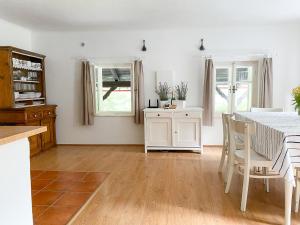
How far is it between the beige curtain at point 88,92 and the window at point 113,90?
153mm

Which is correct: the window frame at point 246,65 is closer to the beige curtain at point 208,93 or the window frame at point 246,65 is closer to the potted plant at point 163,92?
the beige curtain at point 208,93

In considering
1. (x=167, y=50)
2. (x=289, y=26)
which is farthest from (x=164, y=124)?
Answer: (x=289, y=26)

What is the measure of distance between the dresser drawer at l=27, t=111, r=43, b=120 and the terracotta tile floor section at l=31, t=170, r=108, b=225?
105 cm

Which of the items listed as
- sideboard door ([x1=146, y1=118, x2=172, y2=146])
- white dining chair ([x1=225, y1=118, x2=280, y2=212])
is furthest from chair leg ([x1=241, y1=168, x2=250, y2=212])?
sideboard door ([x1=146, y1=118, x2=172, y2=146])

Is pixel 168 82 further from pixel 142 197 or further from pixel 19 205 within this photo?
pixel 19 205

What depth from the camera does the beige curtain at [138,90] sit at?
507cm

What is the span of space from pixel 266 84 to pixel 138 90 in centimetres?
245

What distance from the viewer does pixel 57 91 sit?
17.7ft

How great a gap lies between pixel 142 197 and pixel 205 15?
10.0 feet

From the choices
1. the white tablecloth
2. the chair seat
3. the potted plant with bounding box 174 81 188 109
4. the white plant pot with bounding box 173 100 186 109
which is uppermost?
the potted plant with bounding box 174 81 188 109

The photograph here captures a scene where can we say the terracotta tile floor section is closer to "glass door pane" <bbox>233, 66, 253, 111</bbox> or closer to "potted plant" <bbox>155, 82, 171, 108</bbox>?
"potted plant" <bbox>155, 82, 171, 108</bbox>

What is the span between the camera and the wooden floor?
7.64 ft

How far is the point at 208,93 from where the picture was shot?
4953 mm

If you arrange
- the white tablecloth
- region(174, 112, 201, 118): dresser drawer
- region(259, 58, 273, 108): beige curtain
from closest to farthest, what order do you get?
the white tablecloth < region(174, 112, 201, 118): dresser drawer < region(259, 58, 273, 108): beige curtain
